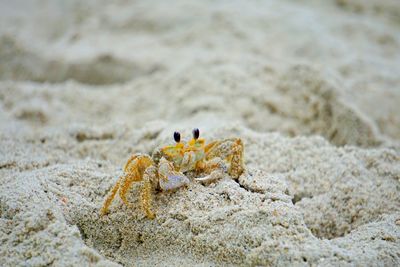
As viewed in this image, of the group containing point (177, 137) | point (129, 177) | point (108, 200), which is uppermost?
point (177, 137)

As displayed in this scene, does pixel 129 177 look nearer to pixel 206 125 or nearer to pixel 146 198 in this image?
pixel 146 198

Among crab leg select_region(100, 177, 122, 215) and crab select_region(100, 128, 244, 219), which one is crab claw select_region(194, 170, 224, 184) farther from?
crab leg select_region(100, 177, 122, 215)

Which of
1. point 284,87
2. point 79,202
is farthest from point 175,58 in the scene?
point 79,202

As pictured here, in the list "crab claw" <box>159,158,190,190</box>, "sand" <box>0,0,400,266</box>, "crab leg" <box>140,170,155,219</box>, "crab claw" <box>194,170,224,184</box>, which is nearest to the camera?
"sand" <box>0,0,400,266</box>

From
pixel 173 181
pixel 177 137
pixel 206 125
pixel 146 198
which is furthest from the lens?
pixel 206 125

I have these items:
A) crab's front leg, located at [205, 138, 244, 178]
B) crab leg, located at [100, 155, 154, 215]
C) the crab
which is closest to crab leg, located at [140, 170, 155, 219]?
the crab

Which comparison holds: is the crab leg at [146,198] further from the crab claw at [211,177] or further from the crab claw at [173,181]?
the crab claw at [211,177]

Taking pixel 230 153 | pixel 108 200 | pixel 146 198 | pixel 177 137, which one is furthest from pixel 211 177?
pixel 108 200
